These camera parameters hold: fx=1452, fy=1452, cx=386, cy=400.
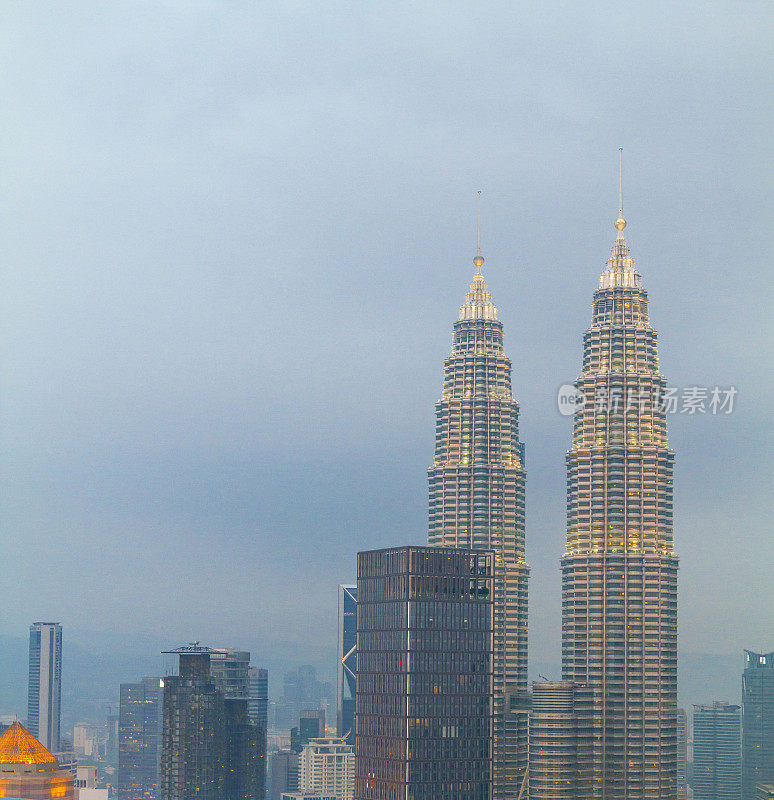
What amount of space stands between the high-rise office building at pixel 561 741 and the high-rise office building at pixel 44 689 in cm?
2332

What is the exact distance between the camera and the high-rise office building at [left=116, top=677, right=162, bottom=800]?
65.9 metres

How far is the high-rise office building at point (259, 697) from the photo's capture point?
66.7 metres

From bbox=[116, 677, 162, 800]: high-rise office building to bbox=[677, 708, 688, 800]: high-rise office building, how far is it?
24.1m

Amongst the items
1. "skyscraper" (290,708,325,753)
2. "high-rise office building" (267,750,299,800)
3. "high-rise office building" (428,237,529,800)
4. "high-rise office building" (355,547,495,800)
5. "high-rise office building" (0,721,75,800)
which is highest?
"high-rise office building" (428,237,529,800)

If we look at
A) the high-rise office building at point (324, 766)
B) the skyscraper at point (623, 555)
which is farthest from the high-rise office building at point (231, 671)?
the skyscraper at point (623, 555)

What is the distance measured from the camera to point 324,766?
74.9 meters

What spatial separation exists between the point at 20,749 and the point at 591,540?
22288 millimetres

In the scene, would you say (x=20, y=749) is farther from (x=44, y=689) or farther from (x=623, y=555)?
(x=623, y=555)

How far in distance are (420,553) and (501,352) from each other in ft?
70.2

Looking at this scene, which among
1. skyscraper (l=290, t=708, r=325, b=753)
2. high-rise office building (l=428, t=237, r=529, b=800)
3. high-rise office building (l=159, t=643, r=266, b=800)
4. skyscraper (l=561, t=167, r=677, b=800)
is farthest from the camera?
skyscraper (l=290, t=708, r=325, b=753)

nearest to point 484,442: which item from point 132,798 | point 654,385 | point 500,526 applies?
point 500,526

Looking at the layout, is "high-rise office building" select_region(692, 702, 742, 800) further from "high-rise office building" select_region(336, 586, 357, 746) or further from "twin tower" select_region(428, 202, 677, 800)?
"high-rise office building" select_region(336, 586, 357, 746)

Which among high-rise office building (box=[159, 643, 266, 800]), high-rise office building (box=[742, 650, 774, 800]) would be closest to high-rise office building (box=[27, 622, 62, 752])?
high-rise office building (box=[159, 643, 266, 800])

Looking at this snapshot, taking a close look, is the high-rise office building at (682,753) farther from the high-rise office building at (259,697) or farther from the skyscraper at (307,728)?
the skyscraper at (307,728)
